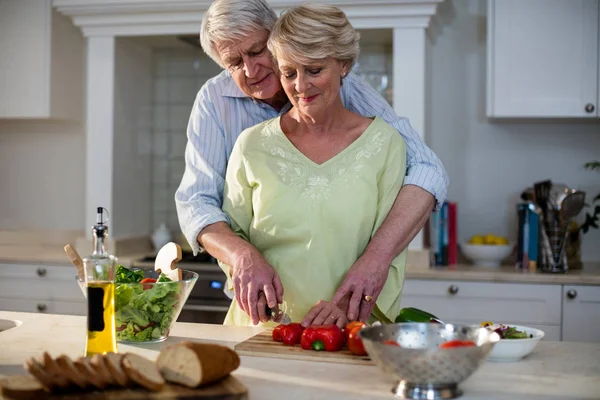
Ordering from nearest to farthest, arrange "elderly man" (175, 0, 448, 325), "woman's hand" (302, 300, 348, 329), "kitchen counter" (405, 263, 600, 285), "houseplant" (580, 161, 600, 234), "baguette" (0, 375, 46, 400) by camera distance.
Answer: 1. "baguette" (0, 375, 46, 400)
2. "woman's hand" (302, 300, 348, 329)
3. "elderly man" (175, 0, 448, 325)
4. "kitchen counter" (405, 263, 600, 285)
5. "houseplant" (580, 161, 600, 234)

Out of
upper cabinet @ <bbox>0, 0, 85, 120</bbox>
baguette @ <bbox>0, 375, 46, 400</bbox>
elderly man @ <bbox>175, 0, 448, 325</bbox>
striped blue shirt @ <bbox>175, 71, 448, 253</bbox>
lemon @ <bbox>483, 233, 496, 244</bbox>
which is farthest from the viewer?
upper cabinet @ <bbox>0, 0, 85, 120</bbox>

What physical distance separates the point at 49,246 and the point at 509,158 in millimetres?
2493

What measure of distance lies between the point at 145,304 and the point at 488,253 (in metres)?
2.23

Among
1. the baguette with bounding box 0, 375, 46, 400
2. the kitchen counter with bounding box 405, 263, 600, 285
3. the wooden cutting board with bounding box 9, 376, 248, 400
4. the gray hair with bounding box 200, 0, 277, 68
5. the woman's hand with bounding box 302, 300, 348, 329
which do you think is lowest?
the kitchen counter with bounding box 405, 263, 600, 285

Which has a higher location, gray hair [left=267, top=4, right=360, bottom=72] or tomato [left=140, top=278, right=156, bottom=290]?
gray hair [left=267, top=4, right=360, bottom=72]

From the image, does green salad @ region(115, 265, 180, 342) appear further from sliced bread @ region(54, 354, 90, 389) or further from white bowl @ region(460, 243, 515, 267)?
white bowl @ region(460, 243, 515, 267)

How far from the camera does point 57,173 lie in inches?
171

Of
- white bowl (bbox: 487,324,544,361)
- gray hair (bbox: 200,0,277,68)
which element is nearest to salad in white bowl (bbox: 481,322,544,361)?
white bowl (bbox: 487,324,544,361)

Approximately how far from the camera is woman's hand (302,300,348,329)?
1717 mm

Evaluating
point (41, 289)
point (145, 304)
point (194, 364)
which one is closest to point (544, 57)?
point (145, 304)

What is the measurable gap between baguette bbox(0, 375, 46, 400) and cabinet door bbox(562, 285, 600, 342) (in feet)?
8.18

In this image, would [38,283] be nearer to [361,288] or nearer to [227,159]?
[227,159]

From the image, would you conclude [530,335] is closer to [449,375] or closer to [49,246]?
[449,375]

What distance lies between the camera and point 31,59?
3893 mm
